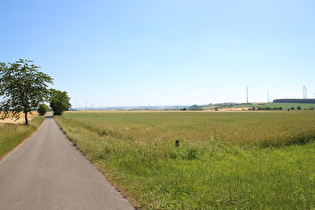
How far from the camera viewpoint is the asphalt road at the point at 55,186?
595 cm

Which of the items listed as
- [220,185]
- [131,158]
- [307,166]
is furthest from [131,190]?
[307,166]

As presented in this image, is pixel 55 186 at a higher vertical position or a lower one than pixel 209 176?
lower

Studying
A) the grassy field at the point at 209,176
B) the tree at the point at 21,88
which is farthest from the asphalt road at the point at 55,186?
the tree at the point at 21,88

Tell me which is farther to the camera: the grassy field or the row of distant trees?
the row of distant trees

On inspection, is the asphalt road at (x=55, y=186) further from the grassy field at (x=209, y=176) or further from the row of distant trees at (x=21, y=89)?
the row of distant trees at (x=21, y=89)

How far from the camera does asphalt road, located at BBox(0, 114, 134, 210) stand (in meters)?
5.95

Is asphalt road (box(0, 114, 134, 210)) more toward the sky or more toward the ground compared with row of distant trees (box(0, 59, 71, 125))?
more toward the ground

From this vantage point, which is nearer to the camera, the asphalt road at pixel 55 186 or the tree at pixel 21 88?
the asphalt road at pixel 55 186

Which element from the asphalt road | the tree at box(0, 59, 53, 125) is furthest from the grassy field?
the tree at box(0, 59, 53, 125)

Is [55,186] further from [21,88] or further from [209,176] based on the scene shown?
[21,88]

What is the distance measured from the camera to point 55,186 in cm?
750

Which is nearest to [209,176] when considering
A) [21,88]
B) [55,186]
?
[55,186]

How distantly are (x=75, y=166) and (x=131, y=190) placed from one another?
15.6 ft

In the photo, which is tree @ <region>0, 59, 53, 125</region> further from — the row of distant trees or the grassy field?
the grassy field
